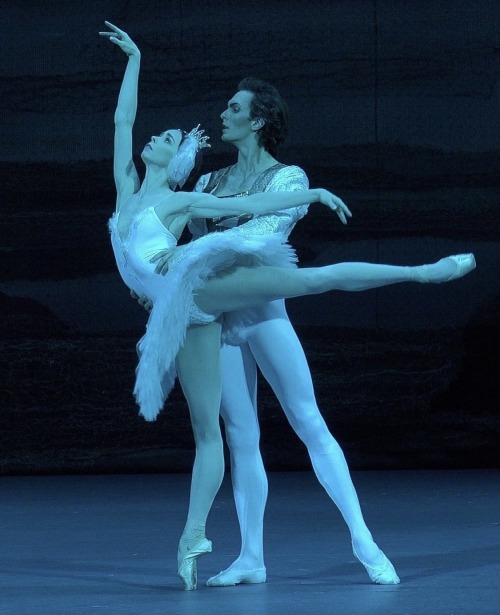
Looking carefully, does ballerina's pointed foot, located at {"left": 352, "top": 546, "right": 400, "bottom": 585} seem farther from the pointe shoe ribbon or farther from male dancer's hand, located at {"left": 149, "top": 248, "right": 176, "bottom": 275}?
male dancer's hand, located at {"left": 149, "top": 248, "right": 176, "bottom": 275}

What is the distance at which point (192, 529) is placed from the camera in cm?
327

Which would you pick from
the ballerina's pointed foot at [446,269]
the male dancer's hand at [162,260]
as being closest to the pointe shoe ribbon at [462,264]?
the ballerina's pointed foot at [446,269]

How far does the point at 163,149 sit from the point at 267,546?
1.36 m

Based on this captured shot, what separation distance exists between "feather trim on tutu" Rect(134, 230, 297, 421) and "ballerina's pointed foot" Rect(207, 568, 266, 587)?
1.57 feet

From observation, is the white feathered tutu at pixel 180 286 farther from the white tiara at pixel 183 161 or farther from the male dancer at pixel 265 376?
the white tiara at pixel 183 161

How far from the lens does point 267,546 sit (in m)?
4.07

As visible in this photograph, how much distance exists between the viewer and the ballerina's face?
11.5 ft

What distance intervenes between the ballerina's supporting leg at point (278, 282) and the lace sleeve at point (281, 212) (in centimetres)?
23

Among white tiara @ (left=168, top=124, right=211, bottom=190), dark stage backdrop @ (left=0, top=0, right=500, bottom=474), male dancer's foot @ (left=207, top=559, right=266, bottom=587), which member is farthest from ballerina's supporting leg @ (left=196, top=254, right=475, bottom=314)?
dark stage backdrop @ (left=0, top=0, right=500, bottom=474)

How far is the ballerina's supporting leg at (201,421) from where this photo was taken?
3.27 m

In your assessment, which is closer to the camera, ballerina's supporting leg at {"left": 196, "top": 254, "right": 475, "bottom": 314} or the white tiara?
ballerina's supporting leg at {"left": 196, "top": 254, "right": 475, "bottom": 314}

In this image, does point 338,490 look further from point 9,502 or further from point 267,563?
point 9,502

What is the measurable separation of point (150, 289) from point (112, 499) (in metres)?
2.19

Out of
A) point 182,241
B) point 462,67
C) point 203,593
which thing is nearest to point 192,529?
point 203,593
